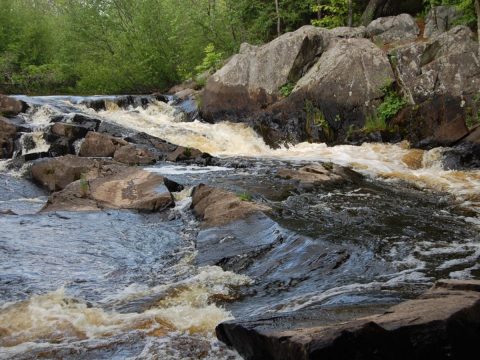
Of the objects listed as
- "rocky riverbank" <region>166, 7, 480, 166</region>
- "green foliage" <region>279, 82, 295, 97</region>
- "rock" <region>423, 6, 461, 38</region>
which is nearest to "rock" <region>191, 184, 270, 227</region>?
"rocky riverbank" <region>166, 7, 480, 166</region>

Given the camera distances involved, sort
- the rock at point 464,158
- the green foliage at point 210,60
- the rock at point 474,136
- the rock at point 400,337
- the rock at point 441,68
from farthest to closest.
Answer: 1. the green foliage at point 210,60
2. the rock at point 441,68
3. the rock at point 474,136
4. the rock at point 464,158
5. the rock at point 400,337

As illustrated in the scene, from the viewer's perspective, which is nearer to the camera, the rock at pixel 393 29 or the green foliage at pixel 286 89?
the green foliage at pixel 286 89

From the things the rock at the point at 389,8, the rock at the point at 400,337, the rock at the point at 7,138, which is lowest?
the rock at the point at 400,337

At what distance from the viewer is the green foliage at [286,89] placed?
16550mm

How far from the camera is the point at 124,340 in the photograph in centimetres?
423

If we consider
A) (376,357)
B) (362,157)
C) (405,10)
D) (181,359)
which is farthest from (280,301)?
(405,10)

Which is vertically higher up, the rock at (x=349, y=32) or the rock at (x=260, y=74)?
the rock at (x=349, y=32)

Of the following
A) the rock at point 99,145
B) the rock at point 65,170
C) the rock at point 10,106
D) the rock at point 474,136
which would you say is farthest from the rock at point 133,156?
the rock at point 474,136

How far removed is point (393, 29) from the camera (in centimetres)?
1855

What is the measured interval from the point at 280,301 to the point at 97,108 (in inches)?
639

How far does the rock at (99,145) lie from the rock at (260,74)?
5.51 meters

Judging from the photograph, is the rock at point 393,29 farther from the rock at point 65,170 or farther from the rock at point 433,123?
the rock at point 65,170

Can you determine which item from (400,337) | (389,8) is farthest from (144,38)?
(400,337)

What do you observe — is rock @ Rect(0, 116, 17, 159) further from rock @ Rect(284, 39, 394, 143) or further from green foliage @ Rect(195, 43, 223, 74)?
green foliage @ Rect(195, 43, 223, 74)
